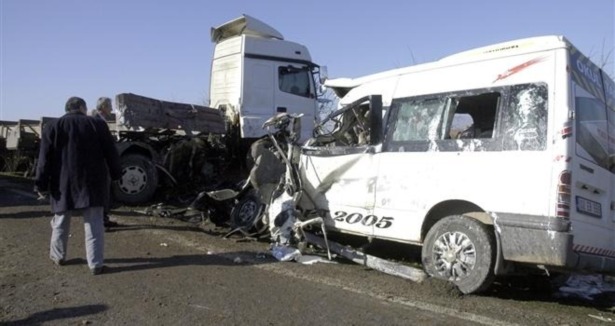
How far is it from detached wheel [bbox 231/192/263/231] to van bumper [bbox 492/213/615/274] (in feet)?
11.9

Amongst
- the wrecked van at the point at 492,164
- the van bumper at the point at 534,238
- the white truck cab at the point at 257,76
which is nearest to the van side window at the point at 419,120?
the wrecked van at the point at 492,164

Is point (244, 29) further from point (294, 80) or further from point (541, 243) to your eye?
point (541, 243)

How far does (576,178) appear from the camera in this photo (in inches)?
188

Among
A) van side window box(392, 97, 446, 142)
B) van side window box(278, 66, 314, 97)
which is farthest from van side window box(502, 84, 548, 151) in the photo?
van side window box(278, 66, 314, 97)

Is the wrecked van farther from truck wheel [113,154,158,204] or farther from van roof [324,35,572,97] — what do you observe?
truck wheel [113,154,158,204]

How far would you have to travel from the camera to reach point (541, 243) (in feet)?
15.7

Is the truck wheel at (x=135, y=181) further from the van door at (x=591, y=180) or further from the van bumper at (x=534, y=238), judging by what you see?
the van door at (x=591, y=180)

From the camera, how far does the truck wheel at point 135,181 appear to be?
985 cm

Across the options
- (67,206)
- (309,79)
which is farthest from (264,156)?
(309,79)

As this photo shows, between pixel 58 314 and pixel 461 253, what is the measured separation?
3.61 m

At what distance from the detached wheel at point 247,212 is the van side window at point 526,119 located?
371cm

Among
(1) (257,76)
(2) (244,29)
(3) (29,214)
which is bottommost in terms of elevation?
(3) (29,214)

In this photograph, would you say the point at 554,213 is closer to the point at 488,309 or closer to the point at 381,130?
the point at 488,309

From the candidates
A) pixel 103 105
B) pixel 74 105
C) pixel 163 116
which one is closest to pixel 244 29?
pixel 163 116
